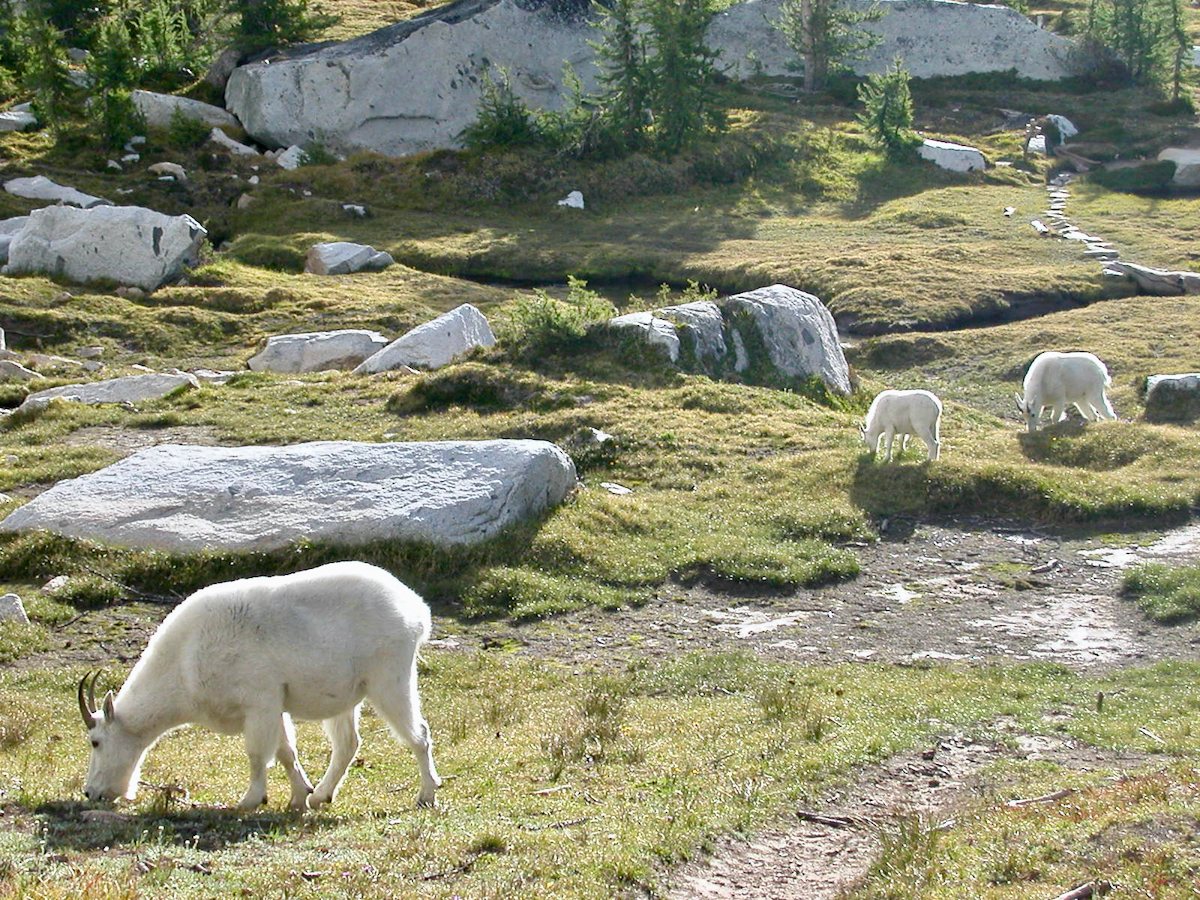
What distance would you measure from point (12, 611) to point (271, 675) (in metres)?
6.57

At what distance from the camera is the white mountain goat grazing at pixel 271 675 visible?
297 inches

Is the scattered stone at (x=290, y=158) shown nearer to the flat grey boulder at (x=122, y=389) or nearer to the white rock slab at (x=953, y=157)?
the flat grey boulder at (x=122, y=389)

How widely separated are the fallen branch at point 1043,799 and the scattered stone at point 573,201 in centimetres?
3811

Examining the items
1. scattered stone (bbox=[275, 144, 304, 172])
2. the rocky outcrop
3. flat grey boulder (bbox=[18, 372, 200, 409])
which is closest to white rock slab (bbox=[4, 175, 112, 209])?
scattered stone (bbox=[275, 144, 304, 172])

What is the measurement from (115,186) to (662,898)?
39509 mm

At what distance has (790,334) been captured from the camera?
78.7ft

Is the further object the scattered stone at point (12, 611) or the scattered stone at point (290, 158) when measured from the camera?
the scattered stone at point (290, 158)

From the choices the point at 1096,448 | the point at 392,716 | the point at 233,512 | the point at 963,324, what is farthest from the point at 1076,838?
the point at 963,324

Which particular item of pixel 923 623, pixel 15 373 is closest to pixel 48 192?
pixel 15 373

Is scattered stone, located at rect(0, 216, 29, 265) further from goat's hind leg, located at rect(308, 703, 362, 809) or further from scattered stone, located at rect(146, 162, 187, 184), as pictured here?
Result: goat's hind leg, located at rect(308, 703, 362, 809)

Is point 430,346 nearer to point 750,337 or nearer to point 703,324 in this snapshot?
point 703,324

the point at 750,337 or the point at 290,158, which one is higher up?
the point at 290,158

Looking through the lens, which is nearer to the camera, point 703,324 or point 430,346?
point 703,324

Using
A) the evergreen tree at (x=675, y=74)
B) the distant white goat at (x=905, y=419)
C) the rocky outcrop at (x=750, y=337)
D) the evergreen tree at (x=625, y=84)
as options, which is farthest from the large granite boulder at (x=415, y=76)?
the distant white goat at (x=905, y=419)
